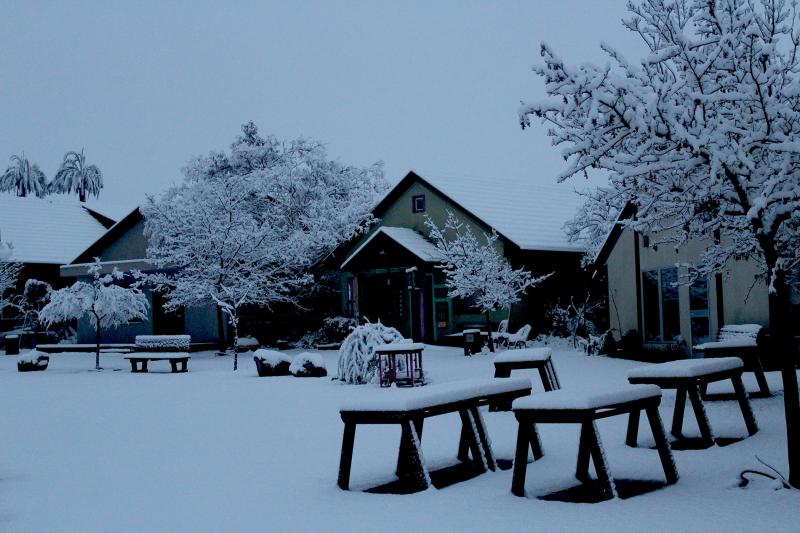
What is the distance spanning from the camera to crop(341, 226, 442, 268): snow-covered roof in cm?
2830

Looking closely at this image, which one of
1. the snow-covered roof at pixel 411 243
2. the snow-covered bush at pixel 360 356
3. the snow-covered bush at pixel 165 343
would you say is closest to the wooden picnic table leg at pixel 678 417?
the snow-covered bush at pixel 360 356

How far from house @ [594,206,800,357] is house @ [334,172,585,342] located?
5.68 metres

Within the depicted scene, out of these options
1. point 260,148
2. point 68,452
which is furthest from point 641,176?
point 260,148

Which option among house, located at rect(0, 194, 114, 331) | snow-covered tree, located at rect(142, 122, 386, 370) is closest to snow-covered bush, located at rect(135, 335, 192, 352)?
snow-covered tree, located at rect(142, 122, 386, 370)

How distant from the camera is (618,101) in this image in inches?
243

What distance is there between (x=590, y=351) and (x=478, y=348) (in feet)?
12.0

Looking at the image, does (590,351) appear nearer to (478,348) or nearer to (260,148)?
(478,348)

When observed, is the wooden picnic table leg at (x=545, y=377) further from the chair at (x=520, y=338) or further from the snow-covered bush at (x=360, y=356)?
the chair at (x=520, y=338)

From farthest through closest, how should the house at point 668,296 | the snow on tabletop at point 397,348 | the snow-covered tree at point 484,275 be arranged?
the snow-covered tree at point 484,275 < the house at point 668,296 < the snow on tabletop at point 397,348

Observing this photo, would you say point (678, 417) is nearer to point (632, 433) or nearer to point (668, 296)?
point (632, 433)

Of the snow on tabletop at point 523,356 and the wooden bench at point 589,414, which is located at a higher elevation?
the snow on tabletop at point 523,356

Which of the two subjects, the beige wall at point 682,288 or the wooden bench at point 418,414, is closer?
the wooden bench at point 418,414

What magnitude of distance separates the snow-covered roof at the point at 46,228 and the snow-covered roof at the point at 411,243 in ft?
59.4

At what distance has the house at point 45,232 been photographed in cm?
4078
